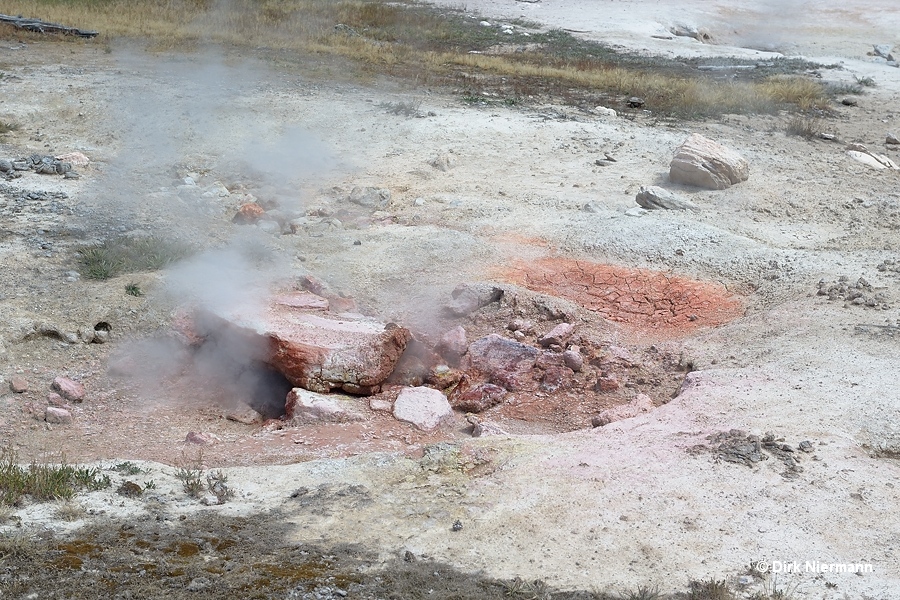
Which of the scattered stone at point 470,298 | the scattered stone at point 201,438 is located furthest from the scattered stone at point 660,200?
the scattered stone at point 201,438

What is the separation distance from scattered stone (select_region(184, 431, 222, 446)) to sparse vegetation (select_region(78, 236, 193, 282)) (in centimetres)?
174

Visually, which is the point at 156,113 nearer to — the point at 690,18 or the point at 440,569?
the point at 440,569

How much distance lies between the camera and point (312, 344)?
504 cm

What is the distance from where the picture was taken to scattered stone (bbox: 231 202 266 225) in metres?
7.18

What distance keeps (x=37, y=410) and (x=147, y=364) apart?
0.66 metres

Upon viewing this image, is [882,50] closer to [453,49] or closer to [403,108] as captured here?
[453,49]

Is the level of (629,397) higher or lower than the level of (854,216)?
lower

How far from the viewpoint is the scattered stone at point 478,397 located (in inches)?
200

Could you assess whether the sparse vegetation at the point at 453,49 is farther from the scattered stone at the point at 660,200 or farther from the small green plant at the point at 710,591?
the small green plant at the point at 710,591

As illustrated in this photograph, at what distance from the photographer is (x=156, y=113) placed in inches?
388

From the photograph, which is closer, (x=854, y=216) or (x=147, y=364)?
(x=147, y=364)

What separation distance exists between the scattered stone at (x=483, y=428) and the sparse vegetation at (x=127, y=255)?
2.41 m

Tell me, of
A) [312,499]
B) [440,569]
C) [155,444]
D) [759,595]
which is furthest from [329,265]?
[759,595]

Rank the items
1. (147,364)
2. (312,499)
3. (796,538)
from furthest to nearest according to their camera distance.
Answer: (147,364), (312,499), (796,538)
